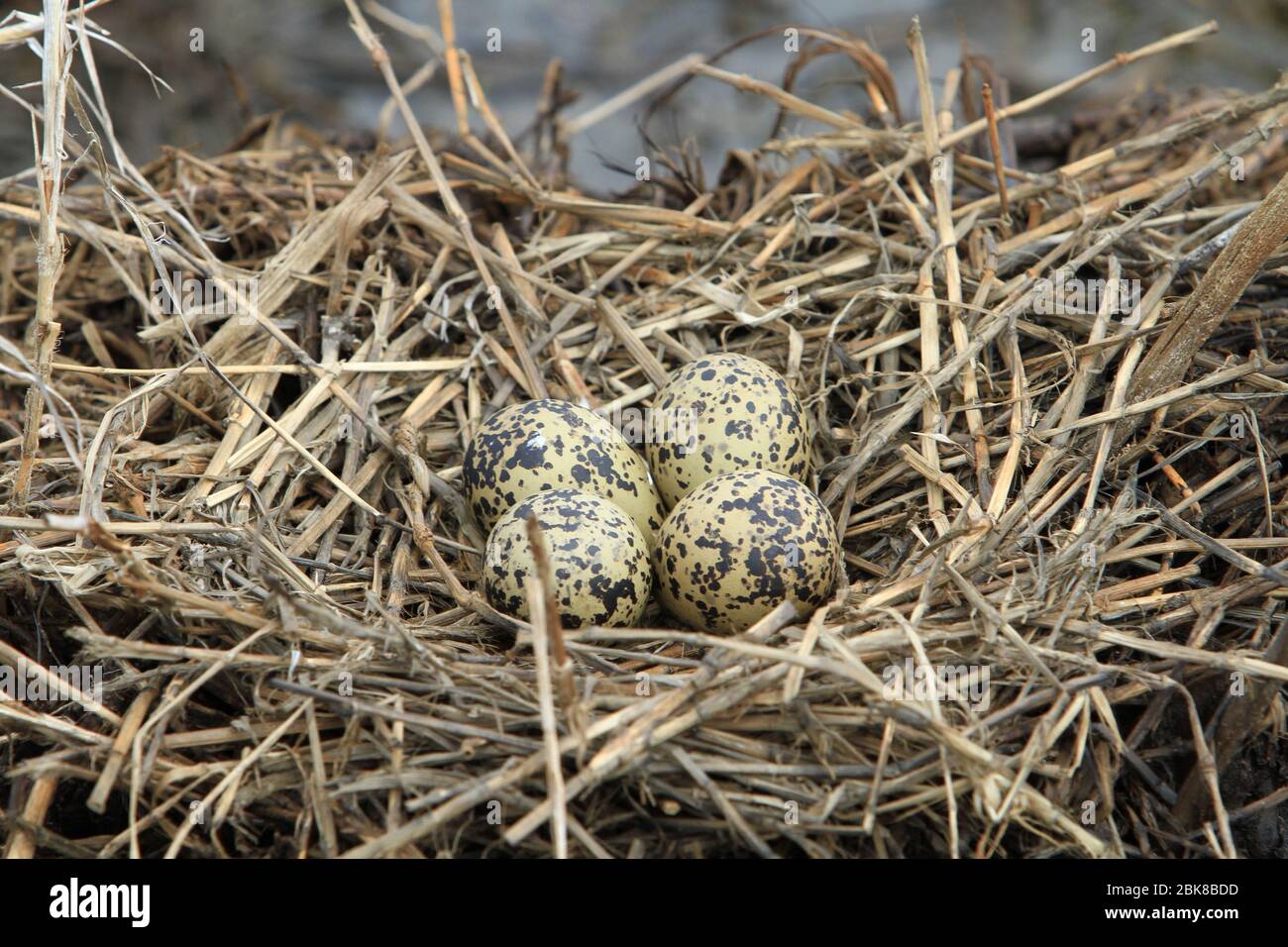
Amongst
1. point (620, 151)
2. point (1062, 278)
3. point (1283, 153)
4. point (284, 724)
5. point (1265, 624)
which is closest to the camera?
point (284, 724)

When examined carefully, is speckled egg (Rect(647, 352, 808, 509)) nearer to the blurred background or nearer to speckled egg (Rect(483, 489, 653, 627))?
speckled egg (Rect(483, 489, 653, 627))

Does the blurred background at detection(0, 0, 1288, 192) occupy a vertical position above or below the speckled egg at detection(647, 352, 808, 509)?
above

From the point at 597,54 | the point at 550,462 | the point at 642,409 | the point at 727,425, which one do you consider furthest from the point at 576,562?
the point at 597,54

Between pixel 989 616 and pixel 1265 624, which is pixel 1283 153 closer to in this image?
pixel 1265 624

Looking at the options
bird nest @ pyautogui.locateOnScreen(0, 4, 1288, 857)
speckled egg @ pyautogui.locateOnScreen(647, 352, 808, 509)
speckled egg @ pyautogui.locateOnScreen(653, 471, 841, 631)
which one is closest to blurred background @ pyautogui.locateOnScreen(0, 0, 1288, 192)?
bird nest @ pyautogui.locateOnScreen(0, 4, 1288, 857)
